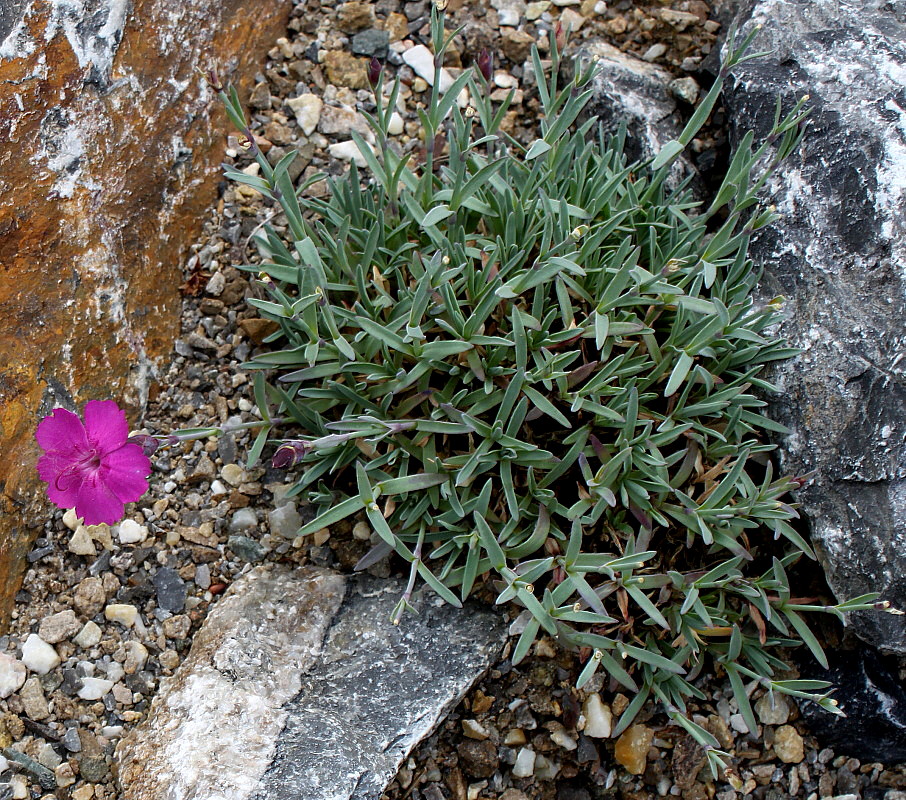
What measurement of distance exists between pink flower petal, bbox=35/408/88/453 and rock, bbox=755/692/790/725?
6.90 ft

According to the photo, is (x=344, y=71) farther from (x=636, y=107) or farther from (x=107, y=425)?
(x=107, y=425)

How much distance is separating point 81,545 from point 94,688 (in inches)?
16.7

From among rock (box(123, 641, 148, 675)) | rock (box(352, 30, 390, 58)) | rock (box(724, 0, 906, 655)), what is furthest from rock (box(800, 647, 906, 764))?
rock (box(352, 30, 390, 58))

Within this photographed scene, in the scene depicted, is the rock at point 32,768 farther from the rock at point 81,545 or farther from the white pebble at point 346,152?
the white pebble at point 346,152

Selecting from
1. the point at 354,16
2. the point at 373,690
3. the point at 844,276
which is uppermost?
the point at 354,16

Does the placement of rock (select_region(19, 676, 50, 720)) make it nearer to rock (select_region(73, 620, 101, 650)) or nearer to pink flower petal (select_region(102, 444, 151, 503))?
rock (select_region(73, 620, 101, 650))

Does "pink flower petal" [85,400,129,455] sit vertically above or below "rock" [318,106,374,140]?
below

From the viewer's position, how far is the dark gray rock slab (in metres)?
2.12

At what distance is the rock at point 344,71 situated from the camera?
3.38 meters

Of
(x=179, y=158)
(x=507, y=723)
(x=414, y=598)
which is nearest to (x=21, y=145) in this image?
(x=179, y=158)

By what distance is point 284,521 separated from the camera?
2656 mm

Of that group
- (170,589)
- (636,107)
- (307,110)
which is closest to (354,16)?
(307,110)

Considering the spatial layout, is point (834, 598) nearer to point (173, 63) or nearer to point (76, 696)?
point (76, 696)

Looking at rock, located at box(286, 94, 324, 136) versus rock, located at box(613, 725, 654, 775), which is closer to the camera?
rock, located at box(613, 725, 654, 775)
